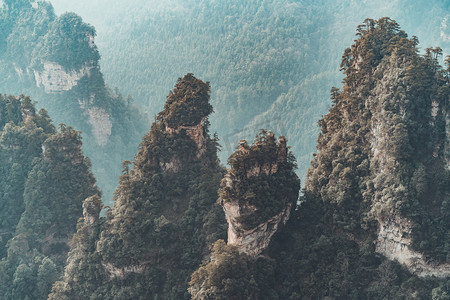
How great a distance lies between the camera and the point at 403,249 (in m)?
36.0

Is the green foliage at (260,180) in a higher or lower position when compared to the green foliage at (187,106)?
lower

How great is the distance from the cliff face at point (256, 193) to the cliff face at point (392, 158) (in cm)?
406

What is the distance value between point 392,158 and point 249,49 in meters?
85.1

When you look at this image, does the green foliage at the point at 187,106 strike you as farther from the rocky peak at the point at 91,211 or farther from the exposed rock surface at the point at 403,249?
the exposed rock surface at the point at 403,249

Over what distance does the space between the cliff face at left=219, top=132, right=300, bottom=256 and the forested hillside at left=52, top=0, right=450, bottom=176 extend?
5615cm

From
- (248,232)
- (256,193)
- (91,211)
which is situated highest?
(91,211)

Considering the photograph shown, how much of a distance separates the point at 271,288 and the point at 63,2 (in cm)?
15394

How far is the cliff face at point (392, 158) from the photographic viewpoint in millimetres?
A: 35500

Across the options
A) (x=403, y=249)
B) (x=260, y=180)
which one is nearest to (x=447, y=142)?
(x=403, y=249)

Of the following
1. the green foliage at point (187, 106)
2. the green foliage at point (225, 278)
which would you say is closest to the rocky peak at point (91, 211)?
the green foliage at point (187, 106)

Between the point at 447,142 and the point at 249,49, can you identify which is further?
the point at 249,49

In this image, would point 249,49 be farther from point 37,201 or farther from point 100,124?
point 37,201

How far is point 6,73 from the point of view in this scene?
12550 centimetres

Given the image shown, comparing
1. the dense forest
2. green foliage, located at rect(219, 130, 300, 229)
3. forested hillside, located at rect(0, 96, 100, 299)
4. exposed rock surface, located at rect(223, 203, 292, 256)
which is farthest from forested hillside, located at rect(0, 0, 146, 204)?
green foliage, located at rect(219, 130, 300, 229)
